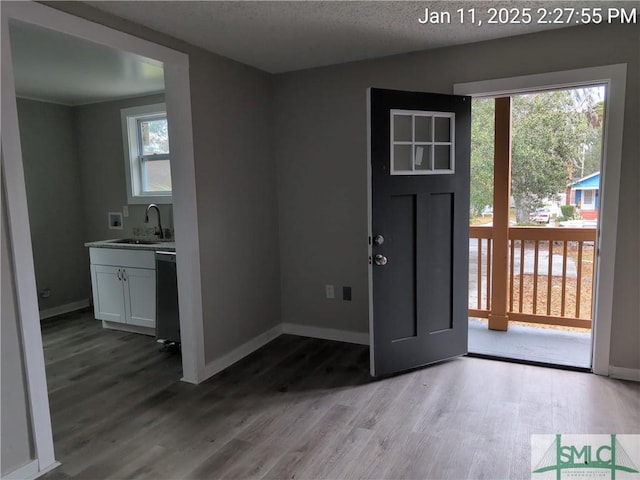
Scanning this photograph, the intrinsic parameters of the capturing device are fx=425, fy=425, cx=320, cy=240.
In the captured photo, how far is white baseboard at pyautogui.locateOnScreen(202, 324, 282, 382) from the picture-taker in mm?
3180

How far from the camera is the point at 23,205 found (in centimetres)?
200

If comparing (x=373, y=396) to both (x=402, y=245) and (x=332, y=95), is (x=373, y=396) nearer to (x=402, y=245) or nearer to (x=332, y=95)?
(x=402, y=245)

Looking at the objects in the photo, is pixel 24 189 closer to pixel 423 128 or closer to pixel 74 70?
pixel 74 70

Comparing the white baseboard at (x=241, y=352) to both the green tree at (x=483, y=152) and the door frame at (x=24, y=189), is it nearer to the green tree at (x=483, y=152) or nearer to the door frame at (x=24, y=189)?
the door frame at (x=24, y=189)

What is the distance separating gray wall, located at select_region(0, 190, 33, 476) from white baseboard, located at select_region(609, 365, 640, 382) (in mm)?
3569

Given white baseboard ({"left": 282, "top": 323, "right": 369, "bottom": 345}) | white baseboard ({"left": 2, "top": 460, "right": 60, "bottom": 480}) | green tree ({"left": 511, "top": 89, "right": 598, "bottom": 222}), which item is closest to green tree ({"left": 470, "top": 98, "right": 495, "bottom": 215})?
green tree ({"left": 511, "top": 89, "right": 598, "bottom": 222})

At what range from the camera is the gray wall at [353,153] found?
111 inches

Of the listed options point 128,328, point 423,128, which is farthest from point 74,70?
point 423,128

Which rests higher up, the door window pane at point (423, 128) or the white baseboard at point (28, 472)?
the door window pane at point (423, 128)

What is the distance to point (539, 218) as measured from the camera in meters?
4.36

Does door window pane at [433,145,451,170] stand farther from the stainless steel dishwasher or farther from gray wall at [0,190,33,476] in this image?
gray wall at [0,190,33,476]

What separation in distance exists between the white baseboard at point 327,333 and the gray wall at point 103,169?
181cm

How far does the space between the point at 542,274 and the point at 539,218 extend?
22.6 inches

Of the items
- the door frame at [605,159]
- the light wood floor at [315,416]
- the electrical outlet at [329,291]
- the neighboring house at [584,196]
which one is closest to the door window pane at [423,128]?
the door frame at [605,159]
